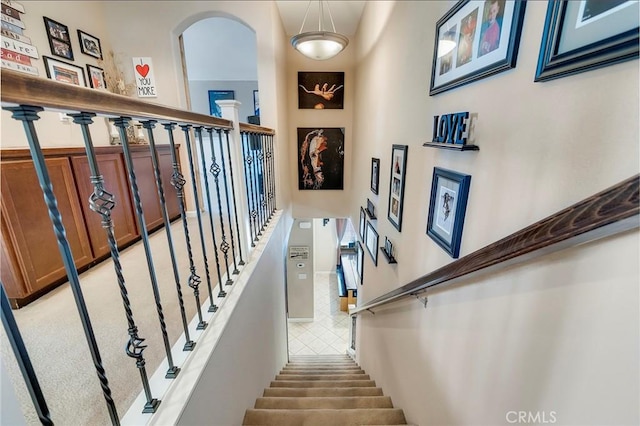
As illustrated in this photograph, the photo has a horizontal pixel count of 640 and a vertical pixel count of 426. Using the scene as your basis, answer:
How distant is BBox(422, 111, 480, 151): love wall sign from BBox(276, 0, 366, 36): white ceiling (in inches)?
117

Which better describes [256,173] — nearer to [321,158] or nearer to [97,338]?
[97,338]

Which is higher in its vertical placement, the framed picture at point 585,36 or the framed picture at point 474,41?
the framed picture at point 474,41

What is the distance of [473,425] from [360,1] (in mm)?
4071

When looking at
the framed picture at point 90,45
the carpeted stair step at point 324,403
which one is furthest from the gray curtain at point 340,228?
the framed picture at point 90,45

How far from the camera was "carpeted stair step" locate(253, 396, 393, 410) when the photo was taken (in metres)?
2.00

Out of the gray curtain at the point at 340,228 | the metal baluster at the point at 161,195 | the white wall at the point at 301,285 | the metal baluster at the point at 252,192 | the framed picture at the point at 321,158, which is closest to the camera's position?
the metal baluster at the point at 161,195

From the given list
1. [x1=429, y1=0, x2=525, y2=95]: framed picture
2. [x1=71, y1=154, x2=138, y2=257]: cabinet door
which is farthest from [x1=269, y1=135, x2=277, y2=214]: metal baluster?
[x1=429, y1=0, x2=525, y2=95]: framed picture

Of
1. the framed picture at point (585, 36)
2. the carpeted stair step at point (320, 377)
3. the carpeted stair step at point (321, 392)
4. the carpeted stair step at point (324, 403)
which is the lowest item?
the carpeted stair step at point (320, 377)

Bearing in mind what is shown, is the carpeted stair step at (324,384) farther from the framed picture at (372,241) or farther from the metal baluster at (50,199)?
the metal baluster at (50,199)

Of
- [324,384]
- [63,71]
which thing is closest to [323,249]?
[324,384]

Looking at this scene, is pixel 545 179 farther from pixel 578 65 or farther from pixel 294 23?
pixel 294 23

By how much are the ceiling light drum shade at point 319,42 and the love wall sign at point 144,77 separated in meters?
2.16

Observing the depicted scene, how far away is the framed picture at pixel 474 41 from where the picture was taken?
32.2 inches

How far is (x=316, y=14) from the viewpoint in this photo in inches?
143
